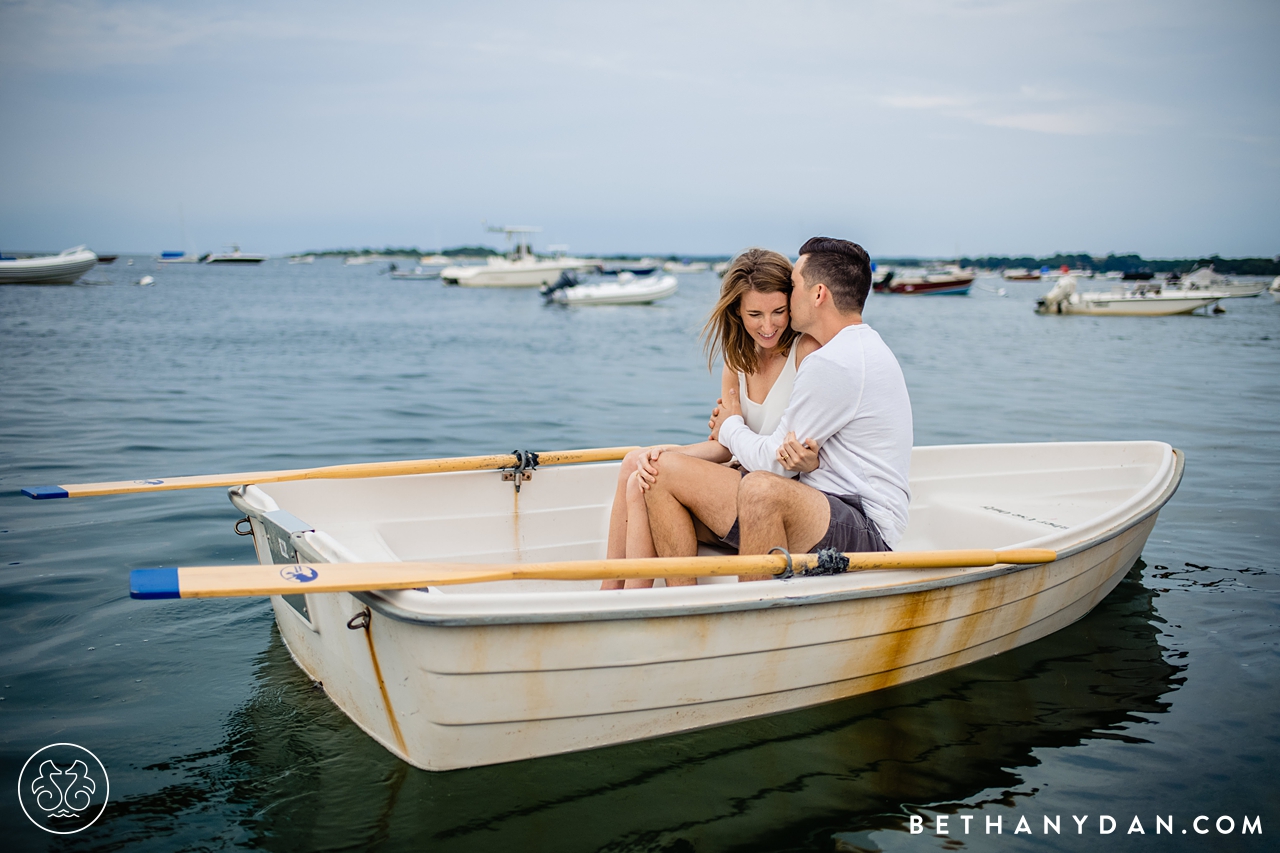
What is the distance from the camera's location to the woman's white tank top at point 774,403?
3607 millimetres

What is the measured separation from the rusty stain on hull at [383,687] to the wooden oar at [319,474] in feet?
4.27

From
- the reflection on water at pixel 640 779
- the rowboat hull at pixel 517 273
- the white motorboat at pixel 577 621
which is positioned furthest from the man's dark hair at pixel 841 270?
the rowboat hull at pixel 517 273

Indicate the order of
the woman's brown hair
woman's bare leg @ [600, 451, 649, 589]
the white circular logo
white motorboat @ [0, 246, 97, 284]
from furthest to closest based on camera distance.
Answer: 1. white motorboat @ [0, 246, 97, 284]
2. woman's bare leg @ [600, 451, 649, 589]
3. the woman's brown hair
4. the white circular logo

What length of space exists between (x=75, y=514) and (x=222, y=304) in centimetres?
3429

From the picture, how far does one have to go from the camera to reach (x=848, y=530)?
3381 mm

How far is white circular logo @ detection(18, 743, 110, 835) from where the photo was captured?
291 centimetres

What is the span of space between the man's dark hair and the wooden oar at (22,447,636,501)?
141cm

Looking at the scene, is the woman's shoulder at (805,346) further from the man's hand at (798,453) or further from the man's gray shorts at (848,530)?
the man's gray shorts at (848,530)

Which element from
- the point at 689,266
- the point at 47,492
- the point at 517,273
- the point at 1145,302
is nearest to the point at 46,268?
the point at 517,273

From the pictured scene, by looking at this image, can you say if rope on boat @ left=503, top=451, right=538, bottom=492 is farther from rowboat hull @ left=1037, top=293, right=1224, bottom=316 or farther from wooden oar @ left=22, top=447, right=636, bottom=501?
rowboat hull @ left=1037, top=293, right=1224, bottom=316

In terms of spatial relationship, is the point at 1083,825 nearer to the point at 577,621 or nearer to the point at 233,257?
the point at 577,621

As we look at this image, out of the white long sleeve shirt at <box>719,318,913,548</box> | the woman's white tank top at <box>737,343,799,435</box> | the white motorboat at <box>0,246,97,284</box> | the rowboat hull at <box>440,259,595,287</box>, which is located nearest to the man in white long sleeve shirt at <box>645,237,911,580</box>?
the white long sleeve shirt at <box>719,318,913,548</box>

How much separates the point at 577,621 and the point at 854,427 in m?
1.37

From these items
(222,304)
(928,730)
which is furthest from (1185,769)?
(222,304)
